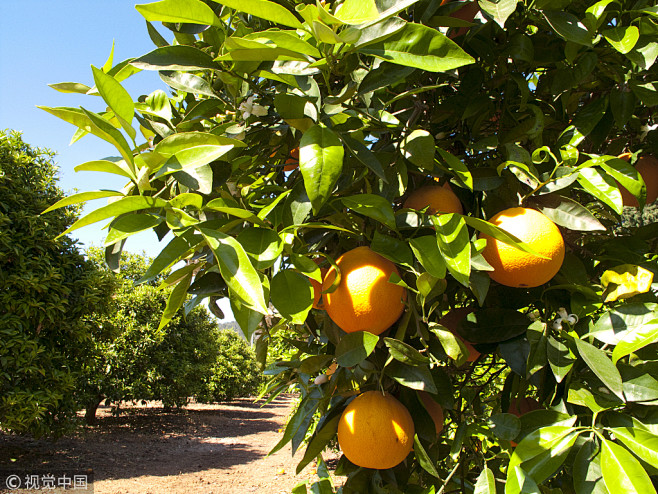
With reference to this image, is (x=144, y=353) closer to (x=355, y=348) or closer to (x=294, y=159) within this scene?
(x=294, y=159)

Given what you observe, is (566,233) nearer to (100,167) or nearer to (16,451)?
(100,167)

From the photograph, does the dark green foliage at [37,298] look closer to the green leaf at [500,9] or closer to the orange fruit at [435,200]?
the orange fruit at [435,200]

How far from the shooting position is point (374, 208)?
0.62 m

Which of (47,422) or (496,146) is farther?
(47,422)

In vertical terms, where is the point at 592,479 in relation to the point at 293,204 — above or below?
below

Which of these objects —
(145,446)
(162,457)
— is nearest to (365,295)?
(162,457)

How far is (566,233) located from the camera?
3.04ft

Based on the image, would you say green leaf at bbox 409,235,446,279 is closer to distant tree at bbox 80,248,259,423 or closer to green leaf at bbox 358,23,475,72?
green leaf at bbox 358,23,475,72

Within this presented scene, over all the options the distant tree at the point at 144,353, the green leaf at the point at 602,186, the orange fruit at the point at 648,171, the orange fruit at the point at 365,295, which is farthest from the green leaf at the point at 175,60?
the distant tree at the point at 144,353

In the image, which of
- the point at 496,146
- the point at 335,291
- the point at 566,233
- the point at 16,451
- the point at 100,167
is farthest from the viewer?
the point at 16,451

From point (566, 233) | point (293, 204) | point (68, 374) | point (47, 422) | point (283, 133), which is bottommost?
point (47, 422)

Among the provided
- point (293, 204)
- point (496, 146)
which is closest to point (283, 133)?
point (293, 204)

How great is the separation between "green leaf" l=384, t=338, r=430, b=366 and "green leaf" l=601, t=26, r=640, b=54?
57 cm

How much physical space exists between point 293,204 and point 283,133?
29 centimetres
